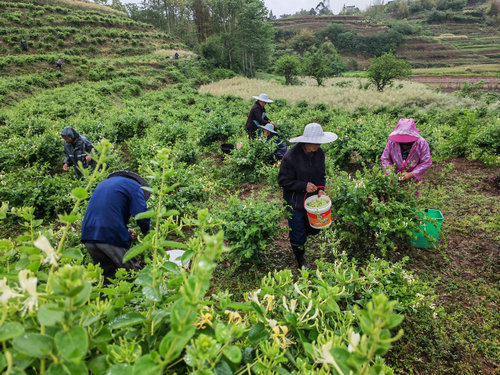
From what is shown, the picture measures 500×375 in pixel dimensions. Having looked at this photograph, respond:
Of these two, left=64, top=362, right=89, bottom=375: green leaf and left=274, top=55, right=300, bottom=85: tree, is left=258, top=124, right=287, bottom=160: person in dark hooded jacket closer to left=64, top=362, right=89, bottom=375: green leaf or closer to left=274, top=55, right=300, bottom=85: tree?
left=64, top=362, right=89, bottom=375: green leaf

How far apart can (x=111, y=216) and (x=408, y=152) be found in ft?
11.9

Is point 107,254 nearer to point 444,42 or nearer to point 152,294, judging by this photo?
point 152,294

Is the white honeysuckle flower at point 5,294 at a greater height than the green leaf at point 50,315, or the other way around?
the white honeysuckle flower at point 5,294

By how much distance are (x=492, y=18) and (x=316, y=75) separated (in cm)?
5299

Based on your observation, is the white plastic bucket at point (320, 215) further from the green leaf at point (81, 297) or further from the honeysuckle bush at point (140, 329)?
the green leaf at point (81, 297)

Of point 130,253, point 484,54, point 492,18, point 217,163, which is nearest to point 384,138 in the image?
point 217,163

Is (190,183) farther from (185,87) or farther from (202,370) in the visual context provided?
(185,87)

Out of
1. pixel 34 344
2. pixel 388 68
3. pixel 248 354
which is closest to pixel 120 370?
Answer: pixel 34 344

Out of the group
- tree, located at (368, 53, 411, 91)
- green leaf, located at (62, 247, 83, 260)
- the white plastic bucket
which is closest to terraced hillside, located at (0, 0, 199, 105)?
tree, located at (368, 53, 411, 91)

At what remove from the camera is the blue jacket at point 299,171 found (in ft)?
10.4

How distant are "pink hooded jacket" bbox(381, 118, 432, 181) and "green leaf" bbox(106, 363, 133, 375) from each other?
326 cm

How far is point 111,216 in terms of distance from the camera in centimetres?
256

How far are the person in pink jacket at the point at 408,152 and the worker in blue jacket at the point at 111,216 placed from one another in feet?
9.43

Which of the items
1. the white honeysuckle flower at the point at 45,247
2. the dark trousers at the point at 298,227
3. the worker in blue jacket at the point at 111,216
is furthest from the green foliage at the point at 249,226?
the white honeysuckle flower at the point at 45,247
